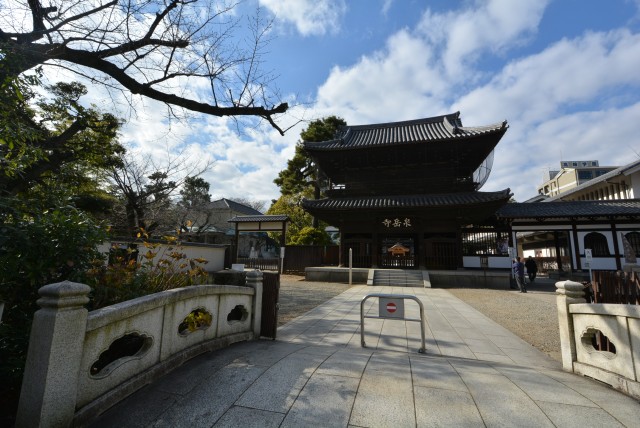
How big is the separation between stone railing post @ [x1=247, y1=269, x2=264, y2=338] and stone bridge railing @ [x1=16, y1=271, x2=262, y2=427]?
1076mm

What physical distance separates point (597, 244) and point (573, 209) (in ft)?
7.64

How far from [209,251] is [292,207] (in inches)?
447

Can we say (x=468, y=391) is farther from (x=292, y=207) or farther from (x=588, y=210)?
(x=292, y=207)

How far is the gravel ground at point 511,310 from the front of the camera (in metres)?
6.25

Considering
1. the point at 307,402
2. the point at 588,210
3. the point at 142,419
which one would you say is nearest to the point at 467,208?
the point at 588,210

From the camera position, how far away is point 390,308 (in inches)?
208

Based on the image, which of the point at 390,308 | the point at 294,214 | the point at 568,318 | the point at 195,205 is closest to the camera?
the point at 568,318

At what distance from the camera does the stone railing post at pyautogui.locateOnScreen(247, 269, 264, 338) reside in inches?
210

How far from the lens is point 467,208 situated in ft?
50.1

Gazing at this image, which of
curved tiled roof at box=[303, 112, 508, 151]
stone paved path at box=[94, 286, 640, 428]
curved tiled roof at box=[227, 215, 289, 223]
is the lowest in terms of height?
stone paved path at box=[94, 286, 640, 428]

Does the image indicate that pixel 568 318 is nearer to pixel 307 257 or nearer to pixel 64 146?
pixel 64 146

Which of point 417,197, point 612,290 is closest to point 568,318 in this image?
point 612,290

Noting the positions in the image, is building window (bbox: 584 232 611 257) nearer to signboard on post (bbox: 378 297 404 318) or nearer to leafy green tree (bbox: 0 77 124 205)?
signboard on post (bbox: 378 297 404 318)

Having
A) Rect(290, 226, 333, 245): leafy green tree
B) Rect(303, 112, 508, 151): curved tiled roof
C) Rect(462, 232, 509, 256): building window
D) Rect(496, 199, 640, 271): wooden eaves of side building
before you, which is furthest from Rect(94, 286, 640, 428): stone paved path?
Rect(290, 226, 333, 245): leafy green tree
